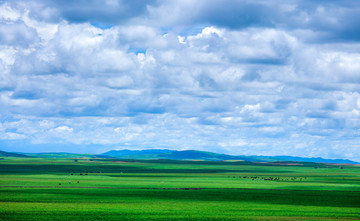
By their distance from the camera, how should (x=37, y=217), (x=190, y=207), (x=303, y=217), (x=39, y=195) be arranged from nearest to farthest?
(x=37, y=217), (x=303, y=217), (x=190, y=207), (x=39, y=195)

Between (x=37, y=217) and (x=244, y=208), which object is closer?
(x=37, y=217)

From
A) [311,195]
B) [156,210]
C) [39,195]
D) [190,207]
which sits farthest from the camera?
[311,195]

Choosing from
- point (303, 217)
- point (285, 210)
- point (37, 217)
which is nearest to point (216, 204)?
point (285, 210)

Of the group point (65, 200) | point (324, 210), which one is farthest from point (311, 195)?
point (65, 200)

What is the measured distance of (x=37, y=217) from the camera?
61625 mm

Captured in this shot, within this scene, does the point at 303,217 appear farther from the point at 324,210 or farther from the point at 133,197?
the point at 133,197

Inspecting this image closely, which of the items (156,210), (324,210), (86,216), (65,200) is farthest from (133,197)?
(324,210)

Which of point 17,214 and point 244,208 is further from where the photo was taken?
point 244,208

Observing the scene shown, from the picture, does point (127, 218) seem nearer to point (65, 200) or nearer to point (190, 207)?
point (190, 207)

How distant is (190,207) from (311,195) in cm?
3395

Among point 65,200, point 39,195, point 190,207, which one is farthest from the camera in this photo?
point 39,195

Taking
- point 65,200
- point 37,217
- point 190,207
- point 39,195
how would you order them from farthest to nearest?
point 39,195
point 65,200
point 190,207
point 37,217

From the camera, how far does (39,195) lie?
89.2 meters

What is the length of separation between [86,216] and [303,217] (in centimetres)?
2804
